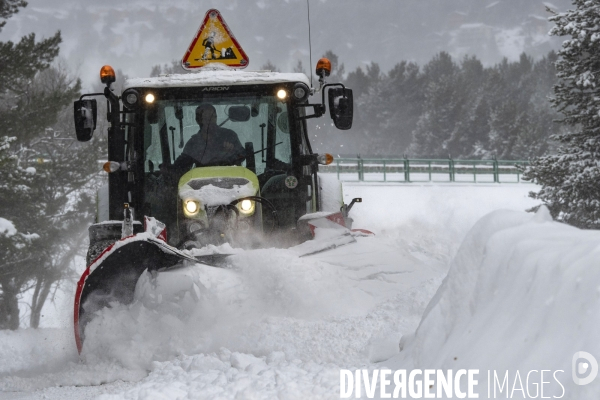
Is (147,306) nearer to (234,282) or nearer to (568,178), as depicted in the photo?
(234,282)

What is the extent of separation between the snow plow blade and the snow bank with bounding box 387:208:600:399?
71.0 inches

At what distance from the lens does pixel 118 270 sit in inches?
194

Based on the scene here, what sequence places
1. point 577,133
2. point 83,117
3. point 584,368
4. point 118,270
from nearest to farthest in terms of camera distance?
point 584,368 < point 118,270 < point 83,117 < point 577,133

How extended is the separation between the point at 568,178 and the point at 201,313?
1144cm

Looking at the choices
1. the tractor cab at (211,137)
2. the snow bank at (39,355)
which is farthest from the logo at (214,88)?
the snow bank at (39,355)

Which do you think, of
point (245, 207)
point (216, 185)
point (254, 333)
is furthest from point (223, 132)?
point (254, 333)

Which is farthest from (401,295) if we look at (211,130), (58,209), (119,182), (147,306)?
(58,209)

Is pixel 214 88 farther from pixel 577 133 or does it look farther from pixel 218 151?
pixel 577 133

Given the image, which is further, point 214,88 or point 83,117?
point 214,88

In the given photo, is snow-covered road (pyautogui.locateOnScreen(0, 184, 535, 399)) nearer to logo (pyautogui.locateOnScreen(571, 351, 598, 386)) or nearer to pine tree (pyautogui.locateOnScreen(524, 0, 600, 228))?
logo (pyautogui.locateOnScreen(571, 351, 598, 386))

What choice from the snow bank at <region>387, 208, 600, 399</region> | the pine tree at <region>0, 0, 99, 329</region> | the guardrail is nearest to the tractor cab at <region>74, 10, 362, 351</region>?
the snow bank at <region>387, 208, 600, 399</region>

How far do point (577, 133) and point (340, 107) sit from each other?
33.4ft

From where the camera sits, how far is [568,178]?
1449 centimetres

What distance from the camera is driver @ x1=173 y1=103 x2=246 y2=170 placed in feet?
21.0
